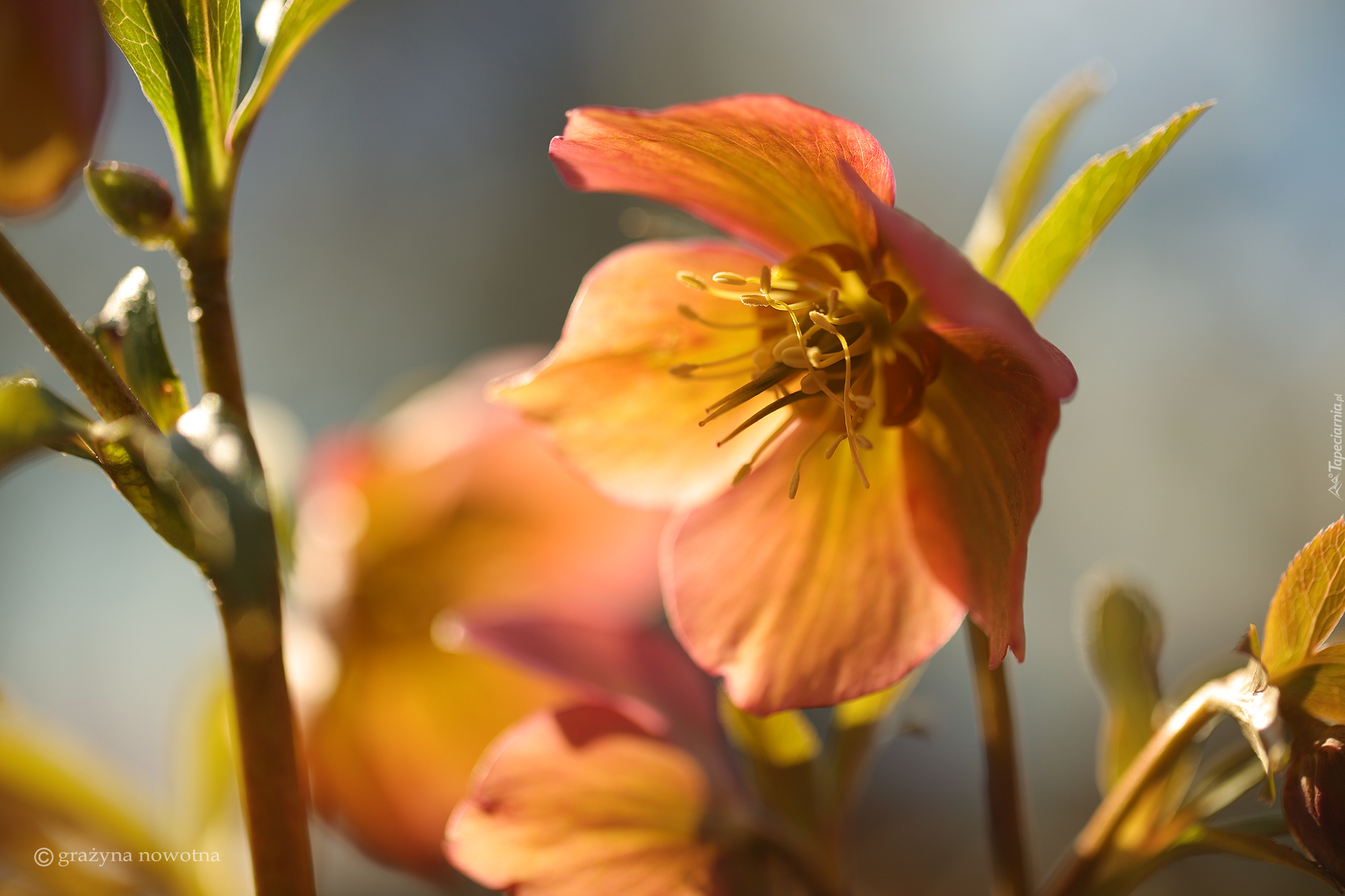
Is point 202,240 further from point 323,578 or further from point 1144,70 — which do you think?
point 1144,70

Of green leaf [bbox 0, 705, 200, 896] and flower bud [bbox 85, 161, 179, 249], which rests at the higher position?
flower bud [bbox 85, 161, 179, 249]

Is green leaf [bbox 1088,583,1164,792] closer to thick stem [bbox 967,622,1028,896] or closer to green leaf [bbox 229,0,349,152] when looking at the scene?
thick stem [bbox 967,622,1028,896]

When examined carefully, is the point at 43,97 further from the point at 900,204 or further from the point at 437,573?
the point at 900,204

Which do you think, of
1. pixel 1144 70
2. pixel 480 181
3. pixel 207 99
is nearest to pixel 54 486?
pixel 480 181

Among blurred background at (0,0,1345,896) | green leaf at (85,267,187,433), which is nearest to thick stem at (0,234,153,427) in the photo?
green leaf at (85,267,187,433)

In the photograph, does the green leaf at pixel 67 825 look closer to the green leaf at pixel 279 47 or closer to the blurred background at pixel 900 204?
the green leaf at pixel 279 47
